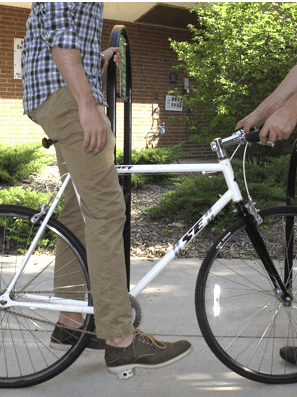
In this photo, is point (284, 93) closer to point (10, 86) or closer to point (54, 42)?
point (54, 42)

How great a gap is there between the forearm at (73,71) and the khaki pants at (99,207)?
111 mm

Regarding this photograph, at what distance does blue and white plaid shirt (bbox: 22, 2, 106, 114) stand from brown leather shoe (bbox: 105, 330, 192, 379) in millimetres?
1117

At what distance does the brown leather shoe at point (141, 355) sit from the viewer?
2.35 meters

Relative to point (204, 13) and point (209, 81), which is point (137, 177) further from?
point (204, 13)

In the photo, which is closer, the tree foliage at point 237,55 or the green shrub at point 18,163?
the green shrub at point 18,163

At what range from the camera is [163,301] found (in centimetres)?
348

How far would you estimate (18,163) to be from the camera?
7789mm

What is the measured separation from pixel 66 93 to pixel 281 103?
3.15 feet

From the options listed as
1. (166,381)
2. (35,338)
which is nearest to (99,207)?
(166,381)

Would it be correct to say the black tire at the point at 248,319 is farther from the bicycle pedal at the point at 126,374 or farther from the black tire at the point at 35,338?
the black tire at the point at 35,338

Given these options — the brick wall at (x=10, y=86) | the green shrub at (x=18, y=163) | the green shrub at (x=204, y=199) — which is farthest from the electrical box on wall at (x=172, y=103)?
the green shrub at (x=204, y=199)

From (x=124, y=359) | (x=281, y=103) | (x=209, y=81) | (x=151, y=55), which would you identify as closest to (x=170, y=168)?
(x=281, y=103)

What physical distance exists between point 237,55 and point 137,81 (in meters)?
4.41

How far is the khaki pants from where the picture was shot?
2139 mm
